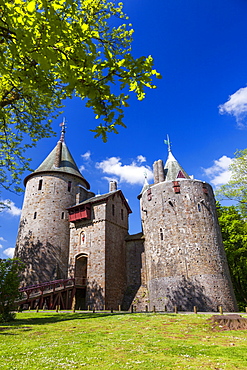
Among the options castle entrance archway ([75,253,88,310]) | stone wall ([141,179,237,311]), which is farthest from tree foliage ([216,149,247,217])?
castle entrance archway ([75,253,88,310])

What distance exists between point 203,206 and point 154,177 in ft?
24.5

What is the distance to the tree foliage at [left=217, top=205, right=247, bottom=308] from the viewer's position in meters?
28.0

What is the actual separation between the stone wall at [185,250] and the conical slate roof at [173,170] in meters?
2.12

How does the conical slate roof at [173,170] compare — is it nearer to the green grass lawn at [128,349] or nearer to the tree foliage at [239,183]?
the tree foliage at [239,183]

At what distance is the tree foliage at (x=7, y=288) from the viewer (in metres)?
13.1

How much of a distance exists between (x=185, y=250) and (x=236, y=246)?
10.5m

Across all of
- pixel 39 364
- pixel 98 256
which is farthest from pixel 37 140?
pixel 98 256

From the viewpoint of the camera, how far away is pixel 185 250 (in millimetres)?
22531

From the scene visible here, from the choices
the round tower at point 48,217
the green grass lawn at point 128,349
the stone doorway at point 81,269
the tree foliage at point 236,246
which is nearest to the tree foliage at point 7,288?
the green grass lawn at point 128,349

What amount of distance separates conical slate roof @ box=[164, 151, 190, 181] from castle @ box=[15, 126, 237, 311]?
132 mm

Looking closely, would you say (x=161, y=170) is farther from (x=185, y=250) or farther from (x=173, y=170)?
(x=185, y=250)

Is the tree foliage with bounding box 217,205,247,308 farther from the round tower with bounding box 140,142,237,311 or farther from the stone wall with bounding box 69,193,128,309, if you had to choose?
the stone wall with bounding box 69,193,128,309

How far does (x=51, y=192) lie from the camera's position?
98.7 feet

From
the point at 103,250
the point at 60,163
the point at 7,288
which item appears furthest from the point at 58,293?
the point at 60,163
